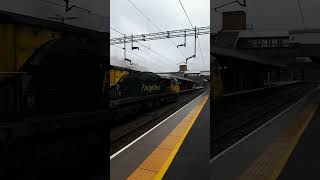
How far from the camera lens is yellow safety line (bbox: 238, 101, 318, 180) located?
169 inches

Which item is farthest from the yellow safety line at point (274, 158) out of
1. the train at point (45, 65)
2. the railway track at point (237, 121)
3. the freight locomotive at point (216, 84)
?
the train at point (45, 65)

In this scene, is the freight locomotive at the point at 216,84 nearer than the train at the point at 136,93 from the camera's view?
Yes

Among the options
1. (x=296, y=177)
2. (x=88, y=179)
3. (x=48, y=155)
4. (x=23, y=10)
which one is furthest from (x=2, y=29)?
(x=296, y=177)

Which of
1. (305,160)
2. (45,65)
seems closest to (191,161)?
(305,160)

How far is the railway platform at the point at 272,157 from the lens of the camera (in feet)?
14.1

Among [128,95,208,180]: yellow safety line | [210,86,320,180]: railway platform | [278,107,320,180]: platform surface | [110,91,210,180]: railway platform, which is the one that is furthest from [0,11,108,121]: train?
[278,107,320,180]: platform surface

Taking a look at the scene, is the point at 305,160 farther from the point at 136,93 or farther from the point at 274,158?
the point at 136,93

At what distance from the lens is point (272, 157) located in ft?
16.9

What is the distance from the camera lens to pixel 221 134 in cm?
743

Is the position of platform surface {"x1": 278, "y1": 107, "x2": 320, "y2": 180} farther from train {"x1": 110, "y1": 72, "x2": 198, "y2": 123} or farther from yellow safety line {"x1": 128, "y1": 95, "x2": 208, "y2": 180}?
train {"x1": 110, "y1": 72, "x2": 198, "y2": 123}

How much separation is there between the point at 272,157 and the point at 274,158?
0.35ft

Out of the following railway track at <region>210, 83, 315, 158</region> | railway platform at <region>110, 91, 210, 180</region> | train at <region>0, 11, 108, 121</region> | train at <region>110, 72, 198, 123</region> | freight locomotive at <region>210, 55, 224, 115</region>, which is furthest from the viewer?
train at <region>110, 72, 198, 123</region>

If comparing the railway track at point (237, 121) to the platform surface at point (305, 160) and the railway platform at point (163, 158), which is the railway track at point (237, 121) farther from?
the platform surface at point (305, 160)

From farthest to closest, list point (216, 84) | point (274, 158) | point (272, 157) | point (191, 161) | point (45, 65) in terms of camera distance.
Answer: point (191, 161) < point (272, 157) < point (274, 158) < point (216, 84) < point (45, 65)
